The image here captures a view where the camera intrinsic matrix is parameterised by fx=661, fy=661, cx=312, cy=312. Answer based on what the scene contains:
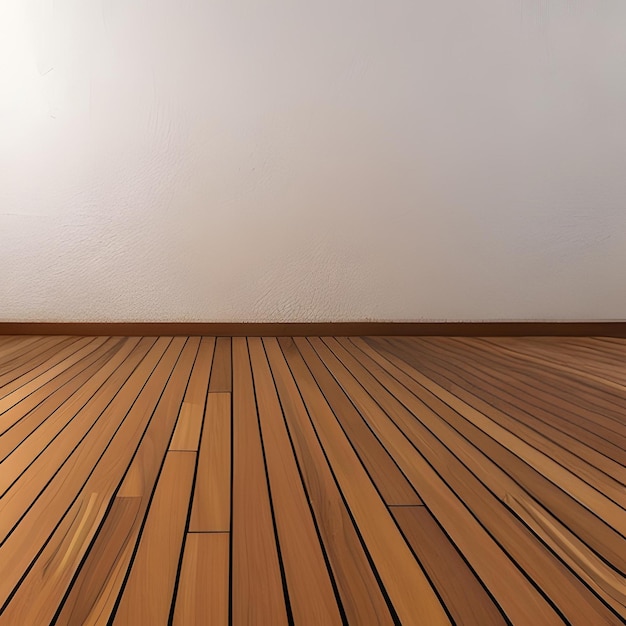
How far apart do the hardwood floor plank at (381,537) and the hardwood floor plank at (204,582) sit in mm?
234

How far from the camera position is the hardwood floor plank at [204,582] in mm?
862

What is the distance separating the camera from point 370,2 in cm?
359

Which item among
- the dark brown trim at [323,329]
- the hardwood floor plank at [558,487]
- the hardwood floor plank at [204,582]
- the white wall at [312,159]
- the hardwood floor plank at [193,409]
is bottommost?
the hardwood floor plank at [204,582]

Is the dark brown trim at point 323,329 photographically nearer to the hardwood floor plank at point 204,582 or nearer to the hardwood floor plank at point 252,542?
the hardwood floor plank at point 252,542

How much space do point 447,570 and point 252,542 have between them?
315 millimetres

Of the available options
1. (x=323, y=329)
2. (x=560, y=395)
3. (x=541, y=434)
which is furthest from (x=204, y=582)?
(x=323, y=329)

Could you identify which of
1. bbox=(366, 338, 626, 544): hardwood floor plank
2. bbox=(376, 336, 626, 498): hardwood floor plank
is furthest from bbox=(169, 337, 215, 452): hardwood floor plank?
bbox=(376, 336, 626, 498): hardwood floor plank

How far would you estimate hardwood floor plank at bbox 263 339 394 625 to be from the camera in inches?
35.3

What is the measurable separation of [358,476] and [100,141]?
2745 mm

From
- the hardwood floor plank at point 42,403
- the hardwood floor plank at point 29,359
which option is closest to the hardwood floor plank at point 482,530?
the hardwood floor plank at point 42,403

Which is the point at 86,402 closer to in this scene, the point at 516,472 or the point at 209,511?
the point at 209,511

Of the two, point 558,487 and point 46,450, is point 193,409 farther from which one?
point 558,487

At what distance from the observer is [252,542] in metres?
1.08

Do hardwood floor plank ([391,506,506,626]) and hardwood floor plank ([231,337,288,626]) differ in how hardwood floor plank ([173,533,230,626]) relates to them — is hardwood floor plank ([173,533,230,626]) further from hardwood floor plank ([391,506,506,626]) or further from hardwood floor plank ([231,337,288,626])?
hardwood floor plank ([391,506,506,626])
